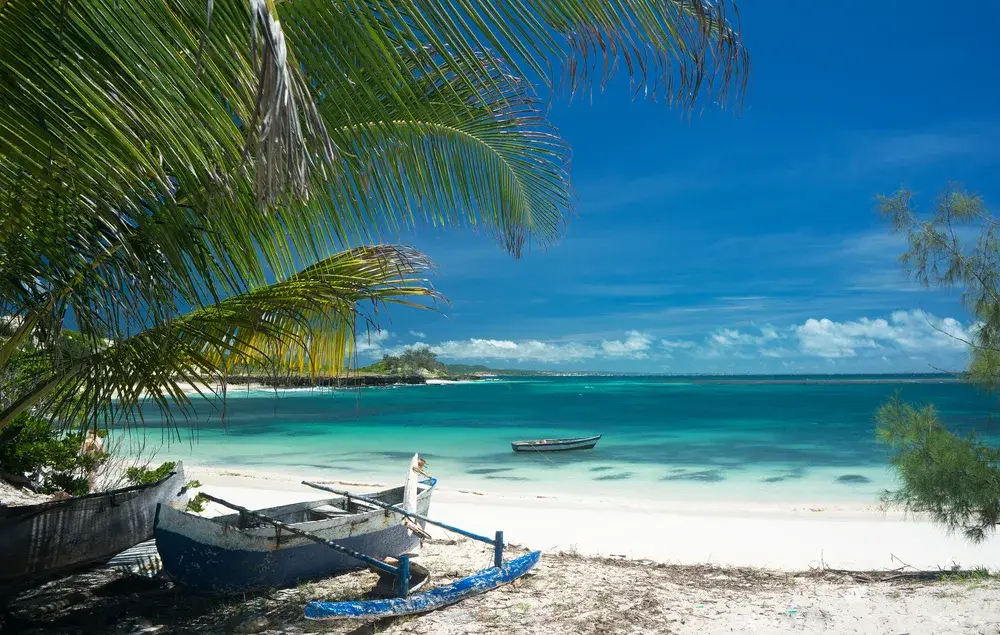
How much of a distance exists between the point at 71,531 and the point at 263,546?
170cm

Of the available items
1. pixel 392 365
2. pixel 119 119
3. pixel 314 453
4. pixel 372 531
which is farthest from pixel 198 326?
pixel 392 365

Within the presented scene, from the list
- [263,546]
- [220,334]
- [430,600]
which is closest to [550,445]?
[430,600]

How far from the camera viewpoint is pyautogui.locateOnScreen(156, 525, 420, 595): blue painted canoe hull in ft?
17.2

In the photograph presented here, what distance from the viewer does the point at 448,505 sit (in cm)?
1224

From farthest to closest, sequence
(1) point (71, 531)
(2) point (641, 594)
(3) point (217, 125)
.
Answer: (2) point (641, 594)
(1) point (71, 531)
(3) point (217, 125)

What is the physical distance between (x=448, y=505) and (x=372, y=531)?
20.6ft

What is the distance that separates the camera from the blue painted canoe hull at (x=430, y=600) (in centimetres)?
484

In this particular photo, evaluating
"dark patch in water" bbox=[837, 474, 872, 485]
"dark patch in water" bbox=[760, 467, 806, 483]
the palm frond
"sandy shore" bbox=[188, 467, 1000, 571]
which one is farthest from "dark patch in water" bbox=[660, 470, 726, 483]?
the palm frond

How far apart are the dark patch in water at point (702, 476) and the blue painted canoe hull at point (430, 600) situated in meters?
12.6

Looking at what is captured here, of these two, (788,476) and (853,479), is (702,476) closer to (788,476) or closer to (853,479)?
(788,476)

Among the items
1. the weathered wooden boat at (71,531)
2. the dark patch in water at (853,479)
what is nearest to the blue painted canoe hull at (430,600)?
the weathered wooden boat at (71,531)

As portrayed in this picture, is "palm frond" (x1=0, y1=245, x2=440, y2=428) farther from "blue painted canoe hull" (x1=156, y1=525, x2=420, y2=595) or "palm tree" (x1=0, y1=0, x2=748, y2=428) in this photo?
"blue painted canoe hull" (x1=156, y1=525, x2=420, y2=595)

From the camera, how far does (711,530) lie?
1020cm

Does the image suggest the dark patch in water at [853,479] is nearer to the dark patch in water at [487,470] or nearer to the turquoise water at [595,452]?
the turquoise water at [595,452]
